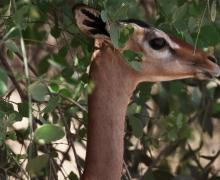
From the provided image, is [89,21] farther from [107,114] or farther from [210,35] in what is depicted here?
[210,35]

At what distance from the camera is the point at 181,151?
570cm

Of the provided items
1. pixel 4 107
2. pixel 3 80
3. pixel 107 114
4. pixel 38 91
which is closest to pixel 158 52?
pixel 107 114

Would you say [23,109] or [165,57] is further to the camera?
[165,57]

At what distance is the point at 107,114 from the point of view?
344cm

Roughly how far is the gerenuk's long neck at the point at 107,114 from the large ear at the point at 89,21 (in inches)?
4.5

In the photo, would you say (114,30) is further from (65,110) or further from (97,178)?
(65,110)

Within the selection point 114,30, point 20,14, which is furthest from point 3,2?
point 20,14

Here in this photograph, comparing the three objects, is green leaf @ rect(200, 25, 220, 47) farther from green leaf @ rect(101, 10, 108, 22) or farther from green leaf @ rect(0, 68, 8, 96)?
green leaf @ rect(0, 68, 8, 96)

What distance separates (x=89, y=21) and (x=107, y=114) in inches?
15.7

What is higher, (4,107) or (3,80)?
(3,80)

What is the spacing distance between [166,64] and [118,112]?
0.32 m

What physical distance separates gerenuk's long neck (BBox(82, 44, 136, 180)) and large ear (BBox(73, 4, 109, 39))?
0.38 feet

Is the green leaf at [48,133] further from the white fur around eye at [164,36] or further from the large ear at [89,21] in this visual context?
the white fur around eye at [164,36]

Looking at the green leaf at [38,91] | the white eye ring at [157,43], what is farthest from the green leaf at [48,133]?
the white eye ring at [157,43]
